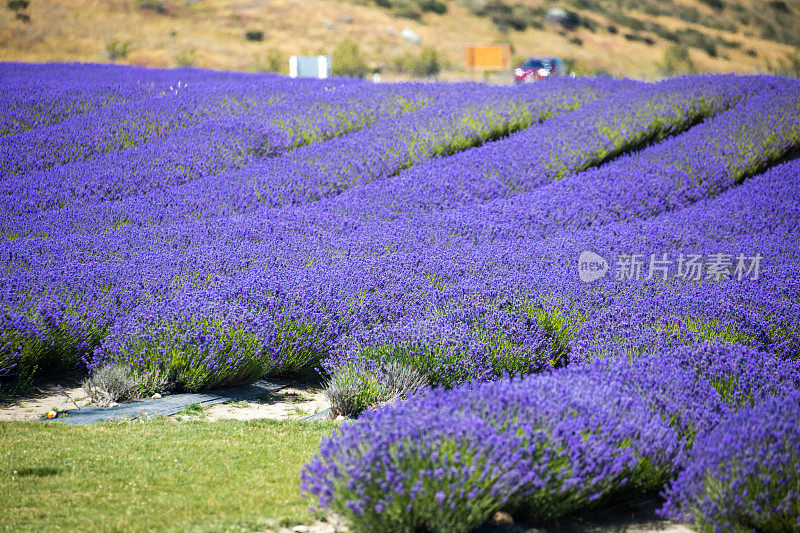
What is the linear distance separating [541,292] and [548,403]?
2.18 metres

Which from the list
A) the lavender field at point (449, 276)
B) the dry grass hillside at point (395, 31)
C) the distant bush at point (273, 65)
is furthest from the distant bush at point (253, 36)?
the lavender field at point (449, 276)

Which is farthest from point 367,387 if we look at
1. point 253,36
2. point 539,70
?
point 253,36

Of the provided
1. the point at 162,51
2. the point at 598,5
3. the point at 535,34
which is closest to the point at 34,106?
the point at 162,51

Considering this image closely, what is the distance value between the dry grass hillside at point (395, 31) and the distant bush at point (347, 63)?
3008 millimetres

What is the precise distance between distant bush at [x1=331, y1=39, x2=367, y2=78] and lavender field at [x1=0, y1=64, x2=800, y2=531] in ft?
62.9

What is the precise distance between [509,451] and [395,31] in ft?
159

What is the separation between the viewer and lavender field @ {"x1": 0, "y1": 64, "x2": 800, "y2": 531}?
102 inches

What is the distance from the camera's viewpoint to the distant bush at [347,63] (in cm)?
3034

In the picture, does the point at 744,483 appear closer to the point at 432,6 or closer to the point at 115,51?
the point at 115,51

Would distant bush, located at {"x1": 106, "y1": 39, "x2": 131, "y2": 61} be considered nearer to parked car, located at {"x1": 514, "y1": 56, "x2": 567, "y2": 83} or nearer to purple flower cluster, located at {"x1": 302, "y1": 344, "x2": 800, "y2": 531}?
parked car, located at {"x1": 514, "y1": 56, "x2": 567, "y2": 83}

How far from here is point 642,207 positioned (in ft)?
25.3

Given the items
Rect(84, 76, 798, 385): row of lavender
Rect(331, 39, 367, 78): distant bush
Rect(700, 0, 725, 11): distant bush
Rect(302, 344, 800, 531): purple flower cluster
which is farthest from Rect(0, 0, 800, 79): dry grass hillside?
Rect(302, 344, 800, 531): purple flower cluster

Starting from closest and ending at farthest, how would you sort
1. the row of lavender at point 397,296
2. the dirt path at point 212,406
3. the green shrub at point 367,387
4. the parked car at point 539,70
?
the dirt path at point 212,406, the green shrub at point 367,387, the row of lavender at point 397,296, the parked car at point 539,70

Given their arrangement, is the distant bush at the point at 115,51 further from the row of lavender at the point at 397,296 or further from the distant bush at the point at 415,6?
the row of lavender at the point at 397,296
